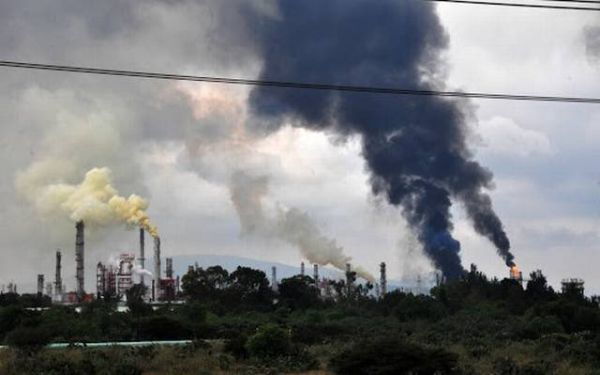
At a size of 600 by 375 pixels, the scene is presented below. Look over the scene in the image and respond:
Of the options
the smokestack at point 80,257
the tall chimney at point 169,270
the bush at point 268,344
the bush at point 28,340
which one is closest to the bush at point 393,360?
the bush at point 268,344

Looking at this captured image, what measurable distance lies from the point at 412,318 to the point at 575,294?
3083cm

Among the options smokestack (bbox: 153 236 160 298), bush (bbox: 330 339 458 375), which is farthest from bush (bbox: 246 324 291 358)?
smokestack (bbox: 153 236 160 298)

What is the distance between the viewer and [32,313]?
72938 millimetres

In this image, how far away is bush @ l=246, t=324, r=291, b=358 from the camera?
1486 inches

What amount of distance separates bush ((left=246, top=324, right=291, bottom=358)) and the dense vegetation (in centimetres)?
5

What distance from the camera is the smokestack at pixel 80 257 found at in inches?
5369

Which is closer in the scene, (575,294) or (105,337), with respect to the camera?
(105,337)

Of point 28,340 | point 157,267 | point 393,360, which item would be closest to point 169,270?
point 157,267

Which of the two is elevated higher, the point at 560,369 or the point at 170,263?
the point at 170,263

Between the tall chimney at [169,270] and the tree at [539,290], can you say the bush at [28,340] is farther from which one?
the tall chimney at [169,270]

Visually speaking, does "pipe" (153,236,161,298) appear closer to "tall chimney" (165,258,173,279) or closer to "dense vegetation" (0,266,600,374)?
"tall chimney" (165,258,173,279)

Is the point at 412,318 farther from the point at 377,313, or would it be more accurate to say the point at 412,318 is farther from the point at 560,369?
the point at 560,369

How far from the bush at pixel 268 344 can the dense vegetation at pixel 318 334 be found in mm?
54

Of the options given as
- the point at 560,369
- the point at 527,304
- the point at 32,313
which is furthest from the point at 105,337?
the point at 527,304
